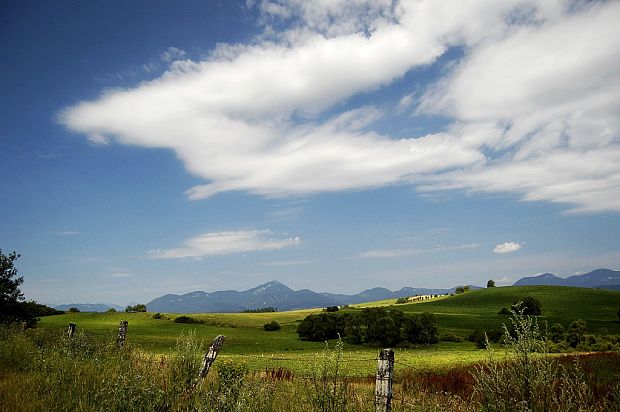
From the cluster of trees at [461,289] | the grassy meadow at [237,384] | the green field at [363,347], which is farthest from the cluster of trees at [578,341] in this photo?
the cluster of trees at [461,289]

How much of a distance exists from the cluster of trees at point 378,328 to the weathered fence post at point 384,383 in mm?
44842

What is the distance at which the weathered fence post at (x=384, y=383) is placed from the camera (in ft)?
27.5

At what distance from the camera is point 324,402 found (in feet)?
27.6

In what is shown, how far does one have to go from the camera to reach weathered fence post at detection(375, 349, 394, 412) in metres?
8.38

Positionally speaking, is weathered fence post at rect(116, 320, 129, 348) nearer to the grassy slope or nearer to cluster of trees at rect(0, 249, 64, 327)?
cluster of trees at rect(0, 249, 64, 327)

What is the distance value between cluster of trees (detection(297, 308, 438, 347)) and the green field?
8.22 feet

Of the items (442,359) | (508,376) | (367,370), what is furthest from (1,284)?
(508,376)

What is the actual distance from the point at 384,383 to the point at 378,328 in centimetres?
4505

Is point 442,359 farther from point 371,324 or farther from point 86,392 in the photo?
point 86,392

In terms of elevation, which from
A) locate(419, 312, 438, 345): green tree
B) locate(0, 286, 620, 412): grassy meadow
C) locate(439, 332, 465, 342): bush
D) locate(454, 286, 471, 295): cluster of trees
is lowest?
locate(439, 332, 465, 342): bush

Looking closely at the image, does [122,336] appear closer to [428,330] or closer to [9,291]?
[9,291]

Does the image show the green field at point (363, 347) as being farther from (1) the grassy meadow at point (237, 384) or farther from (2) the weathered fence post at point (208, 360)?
(2) the weathered fence post at point (208, 360)

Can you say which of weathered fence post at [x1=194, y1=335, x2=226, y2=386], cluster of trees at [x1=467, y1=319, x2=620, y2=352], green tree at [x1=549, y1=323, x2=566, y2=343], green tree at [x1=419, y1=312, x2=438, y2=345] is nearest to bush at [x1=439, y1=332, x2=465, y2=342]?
cluster of trees at [x1=467, y1=319, x2=620, y2=352]

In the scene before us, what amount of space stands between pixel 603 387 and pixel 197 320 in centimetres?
6750
